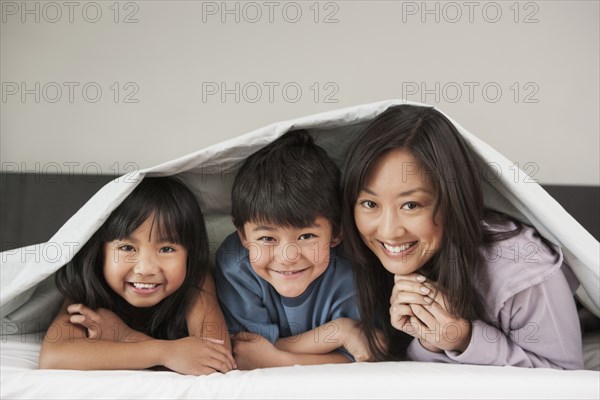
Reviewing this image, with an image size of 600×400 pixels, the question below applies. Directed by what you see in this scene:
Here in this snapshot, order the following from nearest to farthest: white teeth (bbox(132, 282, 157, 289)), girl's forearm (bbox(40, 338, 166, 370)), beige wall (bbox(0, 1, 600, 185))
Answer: girl's forearm (bbox(40, 338, 166, 370)), white teeth (bbox(132, 282, 157, 289)), beige wall (bbox(0, 1, 600, 185))

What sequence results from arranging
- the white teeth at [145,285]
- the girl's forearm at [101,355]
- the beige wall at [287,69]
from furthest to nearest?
the beige wall at [287,69] → the white teeth at [145,285] → the girl's forearm at [101,355]

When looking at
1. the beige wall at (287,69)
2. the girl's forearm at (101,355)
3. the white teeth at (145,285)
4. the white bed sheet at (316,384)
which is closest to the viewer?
the white bed sheet at (316,384)

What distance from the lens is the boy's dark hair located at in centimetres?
117

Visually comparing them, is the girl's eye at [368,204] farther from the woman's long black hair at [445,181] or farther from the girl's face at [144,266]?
the girl's face at [144,266]

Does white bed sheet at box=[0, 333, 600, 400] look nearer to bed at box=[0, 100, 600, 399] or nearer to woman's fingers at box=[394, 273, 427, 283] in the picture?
bed at box=[0, 100, 600, 399]

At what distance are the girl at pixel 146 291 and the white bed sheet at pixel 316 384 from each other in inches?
3.6

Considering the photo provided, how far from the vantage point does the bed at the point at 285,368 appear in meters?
1.01

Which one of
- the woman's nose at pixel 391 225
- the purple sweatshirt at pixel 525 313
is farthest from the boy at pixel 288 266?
the purple sweatshirt at pixel 525 313

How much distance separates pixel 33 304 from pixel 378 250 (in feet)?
2.10

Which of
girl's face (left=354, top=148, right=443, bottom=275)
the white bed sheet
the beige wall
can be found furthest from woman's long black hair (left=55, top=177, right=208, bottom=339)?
the beige wall

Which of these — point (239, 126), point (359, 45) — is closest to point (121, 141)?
point (239, 126)

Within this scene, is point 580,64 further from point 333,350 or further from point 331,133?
point 333,350

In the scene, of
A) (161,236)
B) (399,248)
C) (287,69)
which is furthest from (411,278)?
(287,69)

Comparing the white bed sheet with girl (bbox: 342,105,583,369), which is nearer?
the white bed sheet
